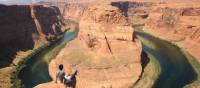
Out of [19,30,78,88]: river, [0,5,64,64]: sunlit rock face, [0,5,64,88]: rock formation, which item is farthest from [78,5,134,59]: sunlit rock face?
[0,5,64,64]: sunlit rock face

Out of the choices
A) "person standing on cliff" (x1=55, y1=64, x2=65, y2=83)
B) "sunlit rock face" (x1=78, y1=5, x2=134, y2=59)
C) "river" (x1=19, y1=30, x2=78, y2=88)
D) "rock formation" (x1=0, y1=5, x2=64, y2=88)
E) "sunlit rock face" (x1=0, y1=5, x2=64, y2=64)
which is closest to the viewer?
"person standing on cliff" (x1=55, y1=64, x2=65, y2=83)

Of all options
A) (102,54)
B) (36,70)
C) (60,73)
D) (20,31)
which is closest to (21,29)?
(20,31)

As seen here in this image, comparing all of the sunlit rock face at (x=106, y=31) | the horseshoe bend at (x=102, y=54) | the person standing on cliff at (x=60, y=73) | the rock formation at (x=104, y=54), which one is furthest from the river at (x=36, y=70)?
the person standing on cliff at (x=60, y=73)

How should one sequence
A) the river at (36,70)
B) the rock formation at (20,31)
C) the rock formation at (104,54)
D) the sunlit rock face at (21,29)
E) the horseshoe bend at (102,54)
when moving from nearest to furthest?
the rock formation at (104,54) < the horseshoe bend at (102,54) < the river at (36,70) < the rock formation at (20,31) < the sunlit rock face at (21,29)

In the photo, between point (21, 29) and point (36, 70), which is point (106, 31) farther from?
point (21, 29)

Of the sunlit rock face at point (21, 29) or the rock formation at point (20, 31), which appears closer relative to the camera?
the rock formation at point (20, 31)

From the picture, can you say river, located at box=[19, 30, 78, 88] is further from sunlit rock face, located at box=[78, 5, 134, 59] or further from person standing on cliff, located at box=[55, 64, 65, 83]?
person standing on cliff, located at box=[55, 64, 65, 83]

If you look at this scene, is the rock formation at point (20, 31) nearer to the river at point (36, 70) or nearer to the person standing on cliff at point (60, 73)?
the river at point (36, 70)

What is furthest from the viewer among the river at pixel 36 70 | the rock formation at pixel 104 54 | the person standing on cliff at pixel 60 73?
the river at pixel 36 70
